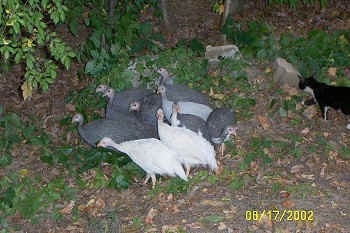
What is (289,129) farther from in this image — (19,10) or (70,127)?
(19,10)

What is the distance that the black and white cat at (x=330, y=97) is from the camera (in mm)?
6871

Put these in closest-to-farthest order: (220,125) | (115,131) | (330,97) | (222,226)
Result: (222,226) → (220,125) → (115,131) → (330,97)

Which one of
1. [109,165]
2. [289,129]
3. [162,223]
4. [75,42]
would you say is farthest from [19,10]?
[75,42]

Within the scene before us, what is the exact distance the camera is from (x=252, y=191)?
19.2 feet

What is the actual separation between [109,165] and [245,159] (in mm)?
1596

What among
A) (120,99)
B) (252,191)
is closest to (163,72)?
(120,99)

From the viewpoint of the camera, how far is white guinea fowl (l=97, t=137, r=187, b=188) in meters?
5.91

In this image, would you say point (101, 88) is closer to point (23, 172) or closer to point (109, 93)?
point (109, 93)

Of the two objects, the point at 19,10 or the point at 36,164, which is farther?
the point at 36,164

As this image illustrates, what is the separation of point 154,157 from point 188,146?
1.26 feet

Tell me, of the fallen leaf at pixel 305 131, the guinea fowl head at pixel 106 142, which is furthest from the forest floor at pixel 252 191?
the guinea fowl head at pixel 106 142

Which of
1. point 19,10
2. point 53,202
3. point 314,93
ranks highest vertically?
point 19,10

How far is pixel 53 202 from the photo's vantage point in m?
6.12
